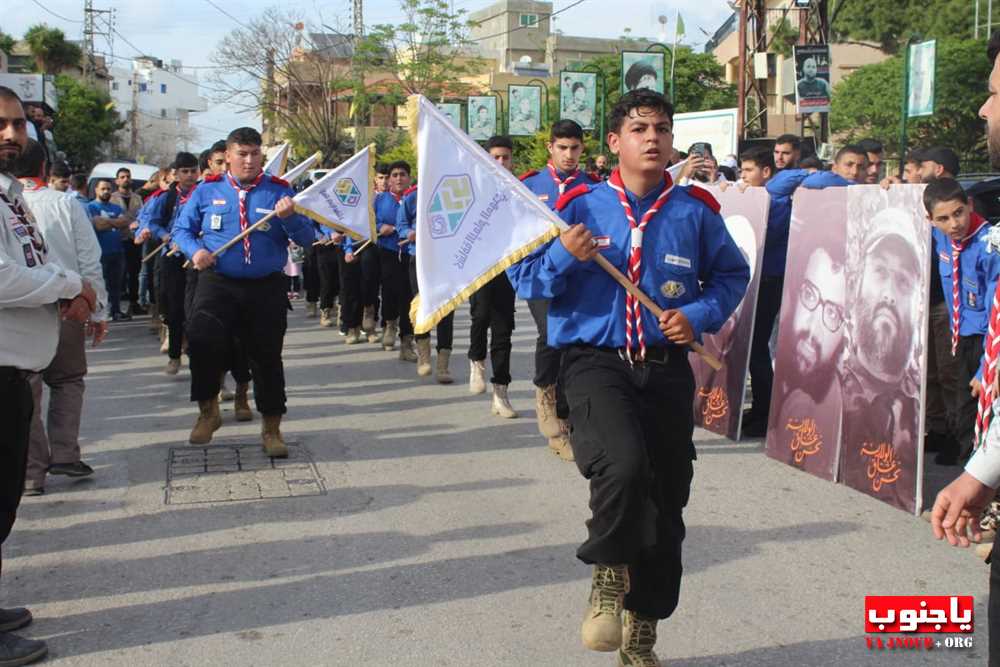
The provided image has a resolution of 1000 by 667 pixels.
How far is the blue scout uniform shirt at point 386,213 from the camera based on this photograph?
12.7 metres

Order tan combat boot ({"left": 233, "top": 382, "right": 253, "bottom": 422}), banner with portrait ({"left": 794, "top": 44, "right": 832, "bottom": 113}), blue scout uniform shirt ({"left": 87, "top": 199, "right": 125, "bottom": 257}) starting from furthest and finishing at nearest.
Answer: banner with portrait ({"left": 794, "top": 44, "right": 832, "bottom": 113}), blue scout uniform shirt ({"left": 87, "top": 199, "right": 125, "bottom": 257}), tan combat boot ({"left": 233, "top": 382, "right": 253, "bottom": 422})

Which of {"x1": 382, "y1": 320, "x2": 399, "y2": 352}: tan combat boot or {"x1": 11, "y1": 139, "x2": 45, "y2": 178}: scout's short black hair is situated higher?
{"x1": 11, "y1": 139, "x2": 45, "y2": 178}: scout's short black hair

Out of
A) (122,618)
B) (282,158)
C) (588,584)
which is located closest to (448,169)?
(588,584)

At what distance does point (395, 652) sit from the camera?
177 inches

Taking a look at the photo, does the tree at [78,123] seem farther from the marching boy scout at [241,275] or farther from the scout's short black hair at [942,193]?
the scout's short black hair at [942,193]

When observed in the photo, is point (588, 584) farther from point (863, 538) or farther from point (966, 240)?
point (966, 240)

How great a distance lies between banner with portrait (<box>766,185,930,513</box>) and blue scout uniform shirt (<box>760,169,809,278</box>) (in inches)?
21.1

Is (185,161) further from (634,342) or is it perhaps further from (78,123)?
(78,123)

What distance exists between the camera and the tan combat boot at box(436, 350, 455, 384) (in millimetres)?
10992

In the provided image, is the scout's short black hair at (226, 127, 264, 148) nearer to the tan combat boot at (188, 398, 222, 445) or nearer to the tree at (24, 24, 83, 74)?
the tan combat boot at (188, 398, 222, 445)

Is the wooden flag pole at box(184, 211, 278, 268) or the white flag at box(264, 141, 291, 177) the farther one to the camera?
the white flag at box(264, 141, 291, 177)

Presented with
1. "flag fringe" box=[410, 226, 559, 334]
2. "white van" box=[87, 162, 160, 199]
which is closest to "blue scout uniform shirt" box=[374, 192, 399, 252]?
"flag fringe" box=[410, 226, 559, 334]

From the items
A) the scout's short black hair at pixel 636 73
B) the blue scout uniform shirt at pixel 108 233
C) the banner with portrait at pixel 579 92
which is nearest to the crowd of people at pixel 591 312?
the blue scout uniform shirt at pixel 108 233

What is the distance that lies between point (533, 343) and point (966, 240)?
7798mm
